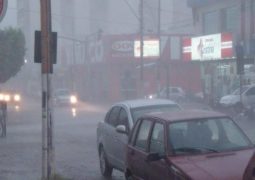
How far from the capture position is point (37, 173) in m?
15.3

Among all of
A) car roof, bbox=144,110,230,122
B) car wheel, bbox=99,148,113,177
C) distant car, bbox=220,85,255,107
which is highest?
car roof, bbox=144,110,230,122

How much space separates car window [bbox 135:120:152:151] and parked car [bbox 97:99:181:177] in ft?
6.14

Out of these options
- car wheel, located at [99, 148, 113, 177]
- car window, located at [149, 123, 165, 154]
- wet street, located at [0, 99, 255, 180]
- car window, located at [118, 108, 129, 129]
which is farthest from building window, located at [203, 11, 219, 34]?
car window, located at [149, 123, 165, 154]

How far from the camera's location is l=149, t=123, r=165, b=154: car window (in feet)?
29.9

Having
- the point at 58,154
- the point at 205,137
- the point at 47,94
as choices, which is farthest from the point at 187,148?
the point at 58,154

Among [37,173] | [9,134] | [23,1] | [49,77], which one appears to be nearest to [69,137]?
[9,134]

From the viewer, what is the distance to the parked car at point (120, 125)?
1272 centimetres

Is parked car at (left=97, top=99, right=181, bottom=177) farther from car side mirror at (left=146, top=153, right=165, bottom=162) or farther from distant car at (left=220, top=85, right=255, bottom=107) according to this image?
distant car at (left=220, top=85, right=255, bottom=107)

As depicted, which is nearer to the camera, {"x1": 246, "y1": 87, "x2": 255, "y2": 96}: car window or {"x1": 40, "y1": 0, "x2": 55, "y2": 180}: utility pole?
{"x1": 40, "y1": 0, "x2": 55, "y2": 180}: utility pole

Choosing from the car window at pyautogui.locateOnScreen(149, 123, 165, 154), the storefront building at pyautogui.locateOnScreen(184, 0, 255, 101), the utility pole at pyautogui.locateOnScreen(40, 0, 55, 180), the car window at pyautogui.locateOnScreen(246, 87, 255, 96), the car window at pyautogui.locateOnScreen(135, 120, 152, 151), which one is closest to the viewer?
the car window at pyautogui.locateOnScreen(149, 123, 165, 154)

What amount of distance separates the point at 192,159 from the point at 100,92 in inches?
2408

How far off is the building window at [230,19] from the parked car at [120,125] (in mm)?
29731

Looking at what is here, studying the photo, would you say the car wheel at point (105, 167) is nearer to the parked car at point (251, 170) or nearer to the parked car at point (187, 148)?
the parked car at point (187, 148)

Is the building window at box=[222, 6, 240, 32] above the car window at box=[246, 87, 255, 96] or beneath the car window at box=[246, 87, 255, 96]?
above
